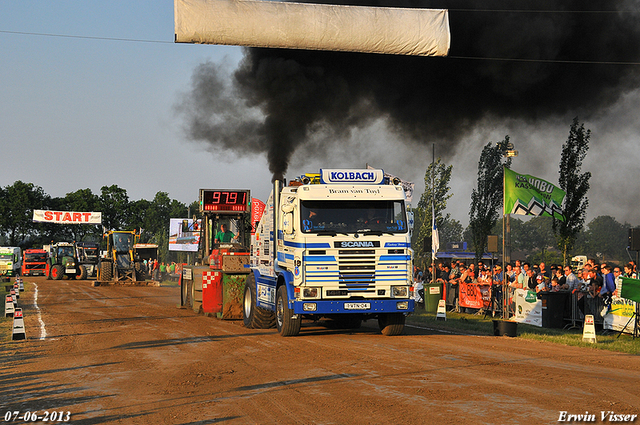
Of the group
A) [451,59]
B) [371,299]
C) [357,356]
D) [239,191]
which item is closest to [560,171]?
[451,59]

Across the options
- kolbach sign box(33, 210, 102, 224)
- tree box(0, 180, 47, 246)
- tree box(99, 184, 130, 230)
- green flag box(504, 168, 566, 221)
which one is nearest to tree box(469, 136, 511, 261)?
green flag box(504, 168, 566, 221)

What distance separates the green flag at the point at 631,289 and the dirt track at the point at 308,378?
2.05 m

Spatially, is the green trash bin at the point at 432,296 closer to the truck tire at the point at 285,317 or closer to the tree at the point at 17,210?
the truck tire at the point at 285,317

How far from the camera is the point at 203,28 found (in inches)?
490

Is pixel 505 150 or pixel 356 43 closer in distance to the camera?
pixel 356 43

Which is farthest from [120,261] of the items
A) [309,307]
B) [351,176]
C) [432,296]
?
[309,307]

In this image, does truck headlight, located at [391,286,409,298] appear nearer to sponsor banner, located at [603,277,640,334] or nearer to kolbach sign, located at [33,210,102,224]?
sponsor banner, located at [603,277,640,334]

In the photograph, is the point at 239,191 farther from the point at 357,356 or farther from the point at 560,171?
the point at 560,171

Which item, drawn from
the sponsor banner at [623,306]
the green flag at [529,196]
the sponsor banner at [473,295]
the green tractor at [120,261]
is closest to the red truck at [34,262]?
the green tractor at [120,261]

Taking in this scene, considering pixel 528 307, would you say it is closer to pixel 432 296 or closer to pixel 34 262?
pixel 432 296

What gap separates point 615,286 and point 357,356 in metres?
8.46

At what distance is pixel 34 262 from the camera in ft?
202

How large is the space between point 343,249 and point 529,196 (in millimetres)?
7811

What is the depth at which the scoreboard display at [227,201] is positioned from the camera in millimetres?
20484
